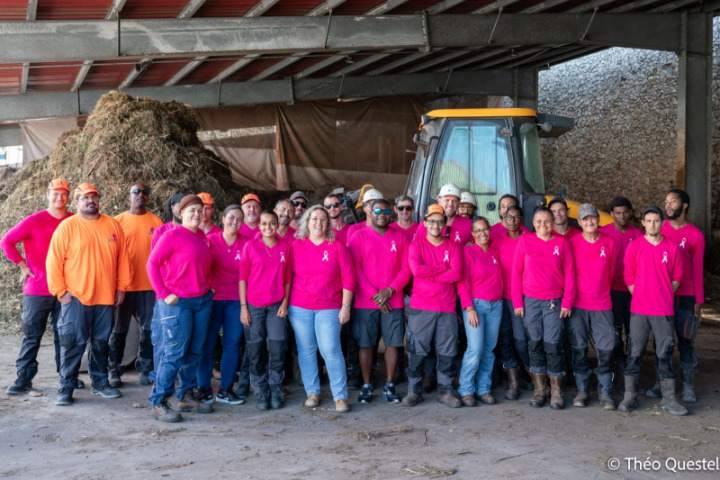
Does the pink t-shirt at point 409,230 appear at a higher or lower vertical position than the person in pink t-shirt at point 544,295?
higher

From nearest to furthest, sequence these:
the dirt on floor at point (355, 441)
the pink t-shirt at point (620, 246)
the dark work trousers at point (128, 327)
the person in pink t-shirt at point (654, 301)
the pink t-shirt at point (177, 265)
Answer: the dirt on floor at point (355, 441)
the pink t-shirt at point (177, 265)
the person in pink t-shirt at point (654, 301)
the pink t-shirt at point (620, 246)
the dark work trousers at point (128, 327)

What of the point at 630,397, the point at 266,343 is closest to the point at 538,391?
the point at 630,397

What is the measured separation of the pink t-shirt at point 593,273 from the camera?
609cm

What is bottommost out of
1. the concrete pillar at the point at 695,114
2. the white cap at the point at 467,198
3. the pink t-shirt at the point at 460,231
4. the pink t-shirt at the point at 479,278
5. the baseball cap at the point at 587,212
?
the pink t-shirt at the point at 479,278

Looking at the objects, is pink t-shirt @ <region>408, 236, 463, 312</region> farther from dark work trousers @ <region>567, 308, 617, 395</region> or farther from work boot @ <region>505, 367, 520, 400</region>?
dark work trousers @ <region>567, 308, 617, 395</region>

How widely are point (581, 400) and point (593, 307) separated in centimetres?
79

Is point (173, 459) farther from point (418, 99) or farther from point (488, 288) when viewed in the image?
point (418, 99)

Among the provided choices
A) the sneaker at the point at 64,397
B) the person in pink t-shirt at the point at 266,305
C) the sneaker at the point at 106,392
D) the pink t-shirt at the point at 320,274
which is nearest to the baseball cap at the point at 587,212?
the pink t-shirt at the point at 320,274

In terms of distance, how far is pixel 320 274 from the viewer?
6102 millimetres

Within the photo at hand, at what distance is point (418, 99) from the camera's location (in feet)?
62.6

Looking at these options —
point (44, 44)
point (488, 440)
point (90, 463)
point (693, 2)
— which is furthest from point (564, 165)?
point (90, 463)

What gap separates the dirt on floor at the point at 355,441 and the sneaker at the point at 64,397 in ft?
0.26

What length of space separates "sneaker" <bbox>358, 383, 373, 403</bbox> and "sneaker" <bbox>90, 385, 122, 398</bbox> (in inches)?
82.8

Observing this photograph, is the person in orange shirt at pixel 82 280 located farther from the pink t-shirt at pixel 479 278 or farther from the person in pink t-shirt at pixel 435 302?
the pink t-shirt at pixel 479 278
